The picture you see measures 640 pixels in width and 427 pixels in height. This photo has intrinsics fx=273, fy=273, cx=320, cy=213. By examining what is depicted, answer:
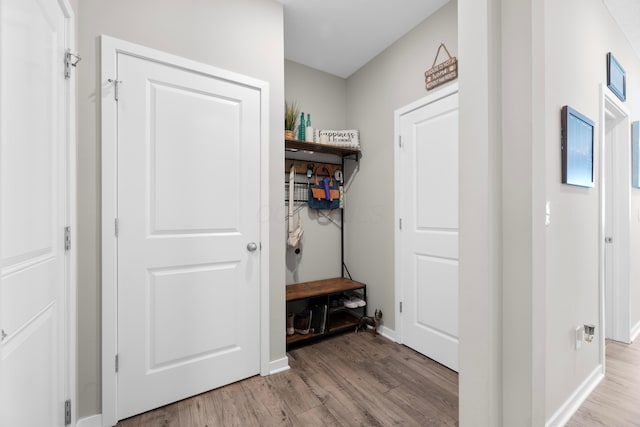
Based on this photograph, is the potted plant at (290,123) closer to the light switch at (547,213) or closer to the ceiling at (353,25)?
the ceiling at (353,25)

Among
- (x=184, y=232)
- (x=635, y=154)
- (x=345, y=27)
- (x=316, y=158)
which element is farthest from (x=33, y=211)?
(x=635, y=154)

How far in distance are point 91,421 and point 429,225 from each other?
245 cm

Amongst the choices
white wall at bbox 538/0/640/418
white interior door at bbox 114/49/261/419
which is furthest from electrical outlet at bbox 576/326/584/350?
white interior door at bbox 114/49/261/419

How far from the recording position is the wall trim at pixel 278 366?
6.48ft

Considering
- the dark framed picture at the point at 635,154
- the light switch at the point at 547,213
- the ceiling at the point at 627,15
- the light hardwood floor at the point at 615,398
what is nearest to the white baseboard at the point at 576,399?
the light hardwood floor at the point at 615,398

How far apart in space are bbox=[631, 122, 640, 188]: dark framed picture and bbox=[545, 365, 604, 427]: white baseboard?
1.75m

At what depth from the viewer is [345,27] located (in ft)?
7.57

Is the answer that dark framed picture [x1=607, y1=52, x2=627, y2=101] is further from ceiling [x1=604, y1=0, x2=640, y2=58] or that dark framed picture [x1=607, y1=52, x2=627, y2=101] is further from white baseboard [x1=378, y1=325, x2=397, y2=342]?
white baseboard [x1=378, y1=325, x2=397, y2=342]

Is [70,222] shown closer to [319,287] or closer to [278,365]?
[278,365]

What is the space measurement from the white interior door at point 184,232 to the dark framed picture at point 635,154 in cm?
326

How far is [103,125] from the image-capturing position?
1.46 meters

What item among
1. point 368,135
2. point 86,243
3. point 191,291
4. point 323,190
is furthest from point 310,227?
point 86,243

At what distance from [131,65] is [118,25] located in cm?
21

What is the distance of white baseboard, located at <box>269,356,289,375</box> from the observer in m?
1.98
